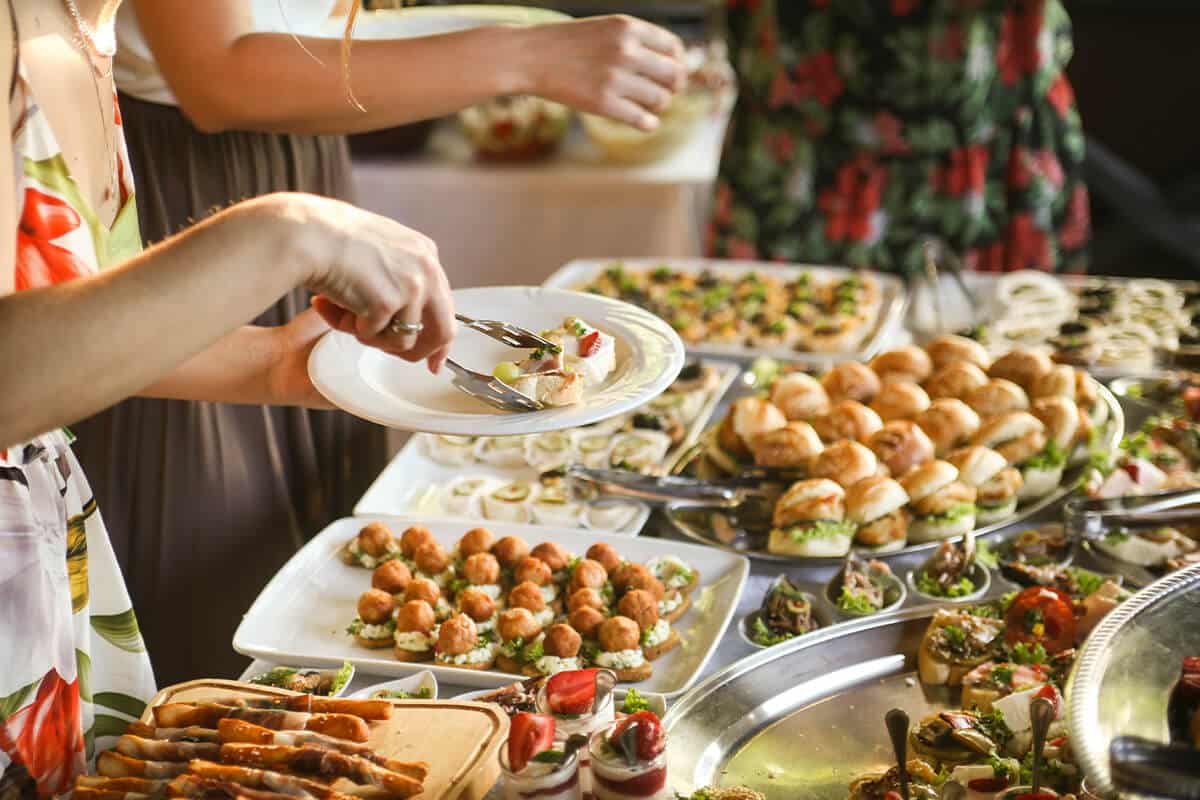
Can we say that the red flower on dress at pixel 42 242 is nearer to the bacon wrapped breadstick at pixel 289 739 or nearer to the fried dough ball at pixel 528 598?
the bacon wrapped breadstick at pixel 289 739

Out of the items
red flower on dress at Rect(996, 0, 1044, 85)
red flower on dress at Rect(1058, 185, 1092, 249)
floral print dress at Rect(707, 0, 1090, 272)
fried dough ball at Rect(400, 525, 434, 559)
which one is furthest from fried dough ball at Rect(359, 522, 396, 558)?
red flower on dress at Rect(1058, 185, 1092, 249)

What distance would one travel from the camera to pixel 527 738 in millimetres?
1388

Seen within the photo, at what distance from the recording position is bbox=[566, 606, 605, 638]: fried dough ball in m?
1.88

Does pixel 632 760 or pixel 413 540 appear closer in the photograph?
pixel 632 760

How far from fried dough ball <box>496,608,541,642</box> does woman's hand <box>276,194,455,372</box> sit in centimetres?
71

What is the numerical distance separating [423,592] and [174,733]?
54 cm

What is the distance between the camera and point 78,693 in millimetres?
1536

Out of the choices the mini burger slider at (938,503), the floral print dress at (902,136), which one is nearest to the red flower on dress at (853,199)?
the floral print dress at (902,136)

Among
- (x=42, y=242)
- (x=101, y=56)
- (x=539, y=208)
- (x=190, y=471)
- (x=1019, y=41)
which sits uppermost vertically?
(x=101, y=56)

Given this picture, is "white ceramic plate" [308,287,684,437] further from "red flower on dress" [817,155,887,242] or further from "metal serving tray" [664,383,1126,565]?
"red flower on dress" [817,155,887,242]

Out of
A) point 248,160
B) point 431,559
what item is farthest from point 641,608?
point 248,160

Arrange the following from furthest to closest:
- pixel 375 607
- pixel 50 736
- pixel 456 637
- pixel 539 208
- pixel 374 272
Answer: pixel 539 208
pixel 375 607
pixel 456 637
pixel 50 736
pixel 374 272

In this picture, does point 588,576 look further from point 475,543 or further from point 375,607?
point 375,607

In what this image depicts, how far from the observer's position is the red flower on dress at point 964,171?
3.57 metres
